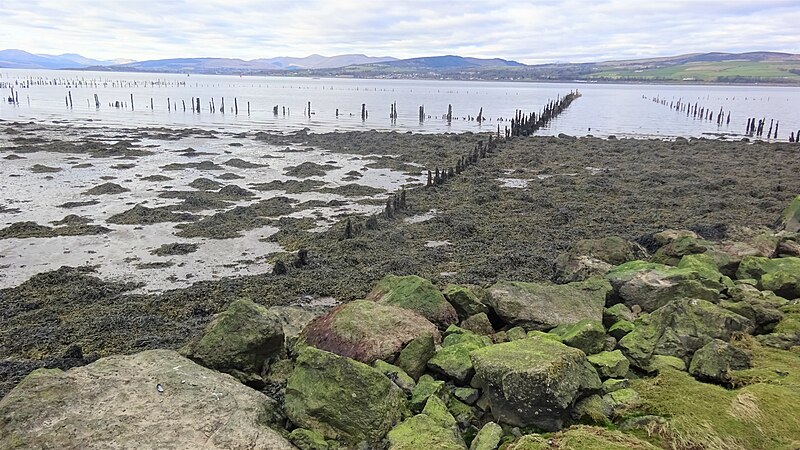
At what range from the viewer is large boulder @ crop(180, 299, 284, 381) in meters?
7.03

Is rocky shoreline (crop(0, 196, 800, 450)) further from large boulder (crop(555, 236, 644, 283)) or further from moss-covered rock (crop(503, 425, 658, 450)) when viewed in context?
large boulder (crop(555, 236, 644, 283))

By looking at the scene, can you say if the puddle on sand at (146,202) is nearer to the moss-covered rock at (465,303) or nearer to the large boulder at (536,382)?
the moss-covered rock at (465,303)

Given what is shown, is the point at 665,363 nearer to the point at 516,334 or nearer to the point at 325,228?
the point at 516,334

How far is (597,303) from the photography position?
8.88m

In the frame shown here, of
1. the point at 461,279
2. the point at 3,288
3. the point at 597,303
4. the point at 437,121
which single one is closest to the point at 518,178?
the point at 461,279

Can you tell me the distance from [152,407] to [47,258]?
1268 centimetres

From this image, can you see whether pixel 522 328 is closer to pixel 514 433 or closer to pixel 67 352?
pixel 514 433

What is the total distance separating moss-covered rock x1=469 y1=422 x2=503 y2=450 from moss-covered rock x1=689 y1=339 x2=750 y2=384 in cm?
281

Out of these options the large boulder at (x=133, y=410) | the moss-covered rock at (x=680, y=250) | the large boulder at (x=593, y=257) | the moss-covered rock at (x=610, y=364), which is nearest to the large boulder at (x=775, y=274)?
the moss-covered rock at (x=680, y=250)

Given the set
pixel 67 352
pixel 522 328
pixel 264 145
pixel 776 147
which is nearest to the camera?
pixel 522 328

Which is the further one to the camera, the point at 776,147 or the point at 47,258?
the point at 776,147

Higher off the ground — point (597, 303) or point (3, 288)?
point (597, 303)

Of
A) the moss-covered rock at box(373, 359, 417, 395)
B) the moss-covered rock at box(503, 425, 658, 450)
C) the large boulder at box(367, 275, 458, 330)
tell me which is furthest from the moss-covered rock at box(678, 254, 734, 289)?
the moss-covered rock at box(373, 359, 417, 395)

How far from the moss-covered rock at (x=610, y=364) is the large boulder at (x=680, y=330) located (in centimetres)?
34
